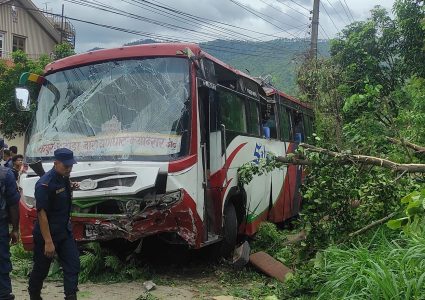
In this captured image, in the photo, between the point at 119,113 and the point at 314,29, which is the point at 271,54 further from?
the point at 119,113

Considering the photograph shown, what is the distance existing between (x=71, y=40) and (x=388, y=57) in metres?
22.7

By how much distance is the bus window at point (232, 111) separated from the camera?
7.26 metres

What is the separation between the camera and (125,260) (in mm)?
6848

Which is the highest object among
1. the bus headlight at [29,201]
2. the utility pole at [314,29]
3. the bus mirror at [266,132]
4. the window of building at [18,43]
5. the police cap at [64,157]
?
the window of building at [18,43]

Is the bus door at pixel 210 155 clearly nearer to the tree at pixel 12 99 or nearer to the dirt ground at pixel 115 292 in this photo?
the dirt ground at pixel 115 292

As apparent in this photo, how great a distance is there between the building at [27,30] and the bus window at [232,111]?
2115 cm

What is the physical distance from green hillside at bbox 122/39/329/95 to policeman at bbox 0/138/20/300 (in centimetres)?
347

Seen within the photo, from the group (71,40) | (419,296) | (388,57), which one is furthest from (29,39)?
(419,296)

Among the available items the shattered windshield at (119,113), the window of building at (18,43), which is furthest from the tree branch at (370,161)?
the window of building at (18,43)

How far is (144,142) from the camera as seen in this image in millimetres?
6176

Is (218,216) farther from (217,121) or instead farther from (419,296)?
(419,296)

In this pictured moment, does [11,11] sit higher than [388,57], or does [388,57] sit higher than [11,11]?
[11,11]

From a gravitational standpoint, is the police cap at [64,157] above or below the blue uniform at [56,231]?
above

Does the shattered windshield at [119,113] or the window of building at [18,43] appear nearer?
the shattered windshield at [119,113]
